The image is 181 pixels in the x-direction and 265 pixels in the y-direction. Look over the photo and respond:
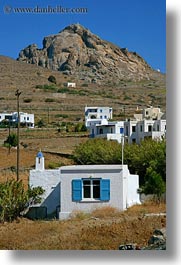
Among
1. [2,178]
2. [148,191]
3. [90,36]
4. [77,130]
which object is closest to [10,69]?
[90,36]

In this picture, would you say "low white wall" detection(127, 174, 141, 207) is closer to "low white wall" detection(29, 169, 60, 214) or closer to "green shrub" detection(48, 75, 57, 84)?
"low white wall" detection(29, 169, 60, 214)

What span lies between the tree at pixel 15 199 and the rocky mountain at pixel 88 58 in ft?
170

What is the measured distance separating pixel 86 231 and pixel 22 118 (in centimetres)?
2634

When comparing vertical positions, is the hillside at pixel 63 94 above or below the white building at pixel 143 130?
above

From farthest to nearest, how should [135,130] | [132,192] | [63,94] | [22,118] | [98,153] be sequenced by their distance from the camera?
[63,94] < [22,118] < [135,130] < [98,153] < [132,192]

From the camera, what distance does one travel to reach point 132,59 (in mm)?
67125

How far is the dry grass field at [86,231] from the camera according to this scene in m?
9.59

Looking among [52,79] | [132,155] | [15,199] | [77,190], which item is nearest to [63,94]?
[52,79]

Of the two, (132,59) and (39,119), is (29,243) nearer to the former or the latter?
(39,119)

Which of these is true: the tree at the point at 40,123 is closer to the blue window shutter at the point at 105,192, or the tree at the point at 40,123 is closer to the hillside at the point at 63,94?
the hillside at the point at 63,94

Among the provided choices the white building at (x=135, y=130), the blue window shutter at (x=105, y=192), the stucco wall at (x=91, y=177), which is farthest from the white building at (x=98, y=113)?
the blue window shutter at (x=105, y=192)

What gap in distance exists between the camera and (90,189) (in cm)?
1267

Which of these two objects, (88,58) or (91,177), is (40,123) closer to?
(91,177)

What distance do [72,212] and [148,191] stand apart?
233 centimetres
